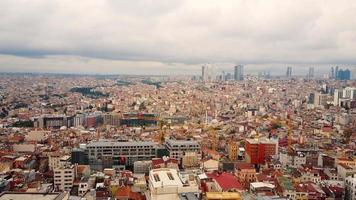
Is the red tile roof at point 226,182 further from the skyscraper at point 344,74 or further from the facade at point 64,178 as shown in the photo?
the skyscraper at point 344,74

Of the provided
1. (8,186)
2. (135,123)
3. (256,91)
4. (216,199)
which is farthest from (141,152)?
(256,91)

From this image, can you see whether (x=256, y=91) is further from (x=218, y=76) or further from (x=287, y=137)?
(x=287, y=137)

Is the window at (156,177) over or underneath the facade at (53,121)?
over

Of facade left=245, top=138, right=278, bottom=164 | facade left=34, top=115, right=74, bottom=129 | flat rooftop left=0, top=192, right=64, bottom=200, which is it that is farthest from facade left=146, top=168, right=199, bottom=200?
facade left=34, top=115, right=74, bottom=129

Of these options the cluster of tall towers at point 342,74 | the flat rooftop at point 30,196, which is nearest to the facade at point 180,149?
the flat rooftop at point 30,196

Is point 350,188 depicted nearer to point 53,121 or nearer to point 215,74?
point 53,121

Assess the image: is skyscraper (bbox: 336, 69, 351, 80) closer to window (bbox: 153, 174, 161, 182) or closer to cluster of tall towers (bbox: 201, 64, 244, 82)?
cluster of tall towers (bbox: 201, 64, 244, 82)
